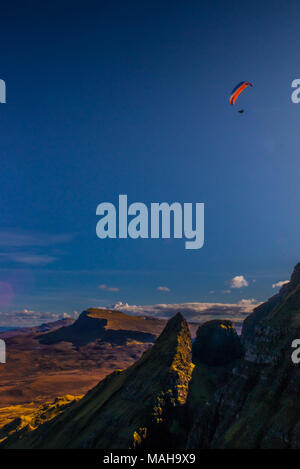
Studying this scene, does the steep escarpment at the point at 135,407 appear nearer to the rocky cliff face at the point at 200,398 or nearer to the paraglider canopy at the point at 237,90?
the rocky cliff face at the point at 200,398

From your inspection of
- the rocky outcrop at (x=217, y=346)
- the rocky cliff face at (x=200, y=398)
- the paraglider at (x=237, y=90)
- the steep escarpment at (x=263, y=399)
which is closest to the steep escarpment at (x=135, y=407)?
the rocky cliff face at (x=200, y=398)

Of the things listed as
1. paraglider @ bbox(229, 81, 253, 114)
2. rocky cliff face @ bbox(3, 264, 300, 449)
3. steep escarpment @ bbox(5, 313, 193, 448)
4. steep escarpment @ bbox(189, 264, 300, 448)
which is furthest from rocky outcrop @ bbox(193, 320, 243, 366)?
paraglider @ bbox(229, 81, 253, 114)

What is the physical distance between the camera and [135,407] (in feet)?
193

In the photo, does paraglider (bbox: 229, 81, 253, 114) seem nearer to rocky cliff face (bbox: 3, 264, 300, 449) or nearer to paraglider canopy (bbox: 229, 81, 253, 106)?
paraglider canopy (bbox: 229, 81, 253, 106)

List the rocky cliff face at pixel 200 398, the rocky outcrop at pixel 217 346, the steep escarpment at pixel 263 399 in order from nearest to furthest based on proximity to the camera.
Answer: the steep escarpment at pixel 263 399 < the rocky cliff face at pixel 200 398 < the rocky outcrop at pixel 217 346

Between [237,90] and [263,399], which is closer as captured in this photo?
[263,399]

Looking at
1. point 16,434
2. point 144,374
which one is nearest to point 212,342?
point 144,374

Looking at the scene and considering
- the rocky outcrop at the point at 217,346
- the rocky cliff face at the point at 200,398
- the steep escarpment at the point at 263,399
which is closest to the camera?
the steep escarpment at the point at 263,399

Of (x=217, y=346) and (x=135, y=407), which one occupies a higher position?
(x=217, y=346)

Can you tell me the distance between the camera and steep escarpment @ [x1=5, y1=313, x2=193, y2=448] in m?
54.5

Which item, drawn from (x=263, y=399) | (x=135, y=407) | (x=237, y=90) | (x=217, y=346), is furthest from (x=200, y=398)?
(x=237, y=90)

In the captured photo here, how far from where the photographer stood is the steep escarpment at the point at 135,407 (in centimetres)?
5453

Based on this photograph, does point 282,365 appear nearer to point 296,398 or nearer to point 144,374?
point 296,398

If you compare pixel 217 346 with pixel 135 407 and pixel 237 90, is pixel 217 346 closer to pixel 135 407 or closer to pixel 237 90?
pixel 135 407
